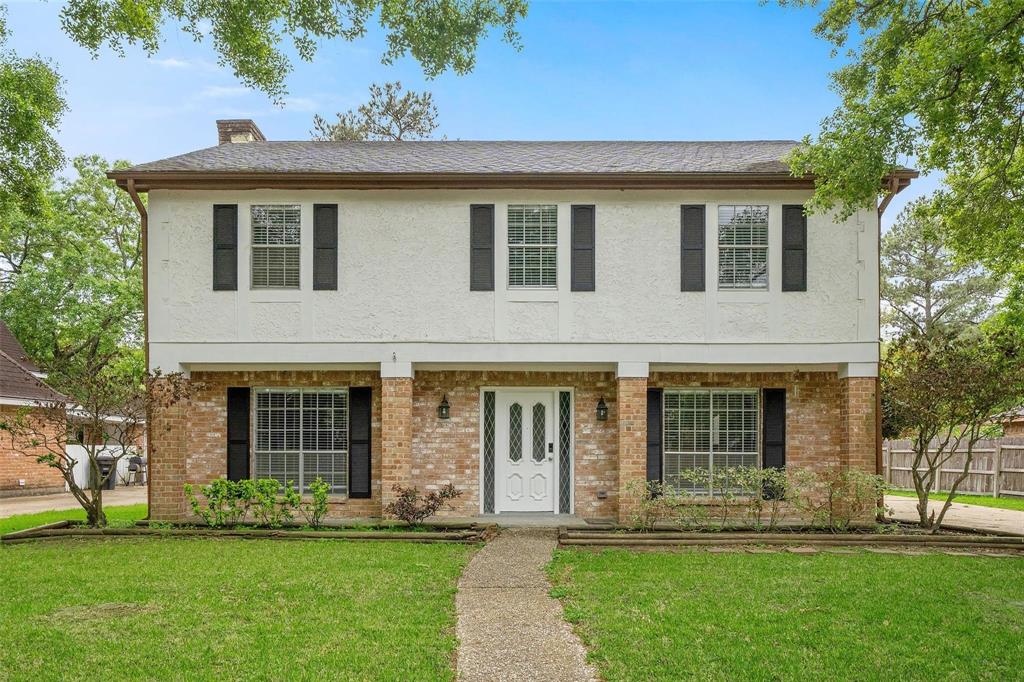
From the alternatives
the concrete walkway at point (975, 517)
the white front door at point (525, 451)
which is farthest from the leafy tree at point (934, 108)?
the white front door at point (525, 451)

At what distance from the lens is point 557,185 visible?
12656 millimetres

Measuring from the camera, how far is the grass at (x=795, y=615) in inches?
222

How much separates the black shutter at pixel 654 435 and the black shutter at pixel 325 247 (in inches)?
206

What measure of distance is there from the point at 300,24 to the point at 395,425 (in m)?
5.74

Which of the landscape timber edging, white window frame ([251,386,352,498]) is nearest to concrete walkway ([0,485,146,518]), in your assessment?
white window frame ([251,386,352,498])

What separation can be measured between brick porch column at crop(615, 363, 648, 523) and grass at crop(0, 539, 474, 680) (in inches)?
121

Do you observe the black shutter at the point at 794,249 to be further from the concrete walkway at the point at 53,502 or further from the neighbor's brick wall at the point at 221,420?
the concrete walkway at the point at 53,502

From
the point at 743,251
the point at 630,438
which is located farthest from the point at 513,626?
the point at 743,251

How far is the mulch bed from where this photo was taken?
439 inches

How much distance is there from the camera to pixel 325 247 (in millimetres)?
12797

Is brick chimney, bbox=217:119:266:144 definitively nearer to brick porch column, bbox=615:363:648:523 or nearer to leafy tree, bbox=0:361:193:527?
leafy tree, bbox=0:361:193:527

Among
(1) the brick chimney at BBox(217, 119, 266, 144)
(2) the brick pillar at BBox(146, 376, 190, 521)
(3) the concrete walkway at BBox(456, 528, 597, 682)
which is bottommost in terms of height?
(3) the concrete walkway at BBox(456, 528, 597, 682)

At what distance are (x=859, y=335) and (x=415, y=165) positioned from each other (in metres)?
7.20

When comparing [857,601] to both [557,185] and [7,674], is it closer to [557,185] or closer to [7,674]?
[7,674]
